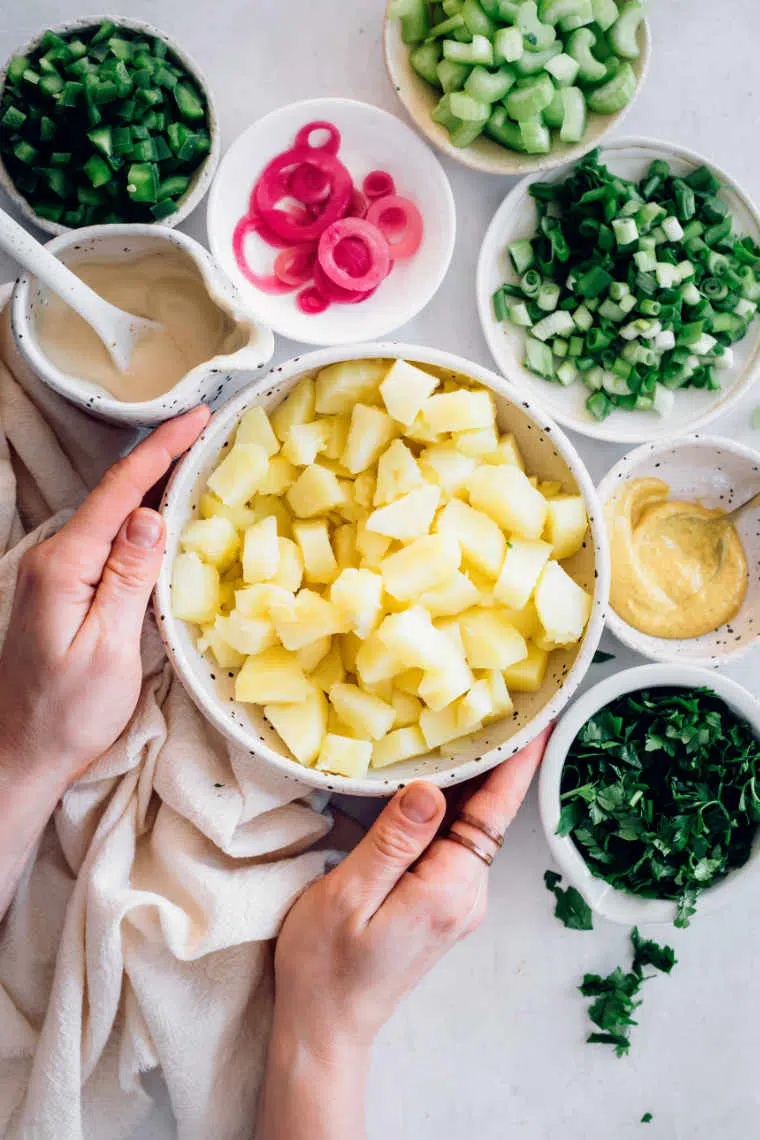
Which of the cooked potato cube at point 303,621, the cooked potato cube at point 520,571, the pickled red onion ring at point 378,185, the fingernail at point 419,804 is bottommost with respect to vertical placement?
the fingernail at point 419,804

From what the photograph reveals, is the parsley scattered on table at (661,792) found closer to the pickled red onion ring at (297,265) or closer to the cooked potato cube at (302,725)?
the cooked potato cube at (302,725)

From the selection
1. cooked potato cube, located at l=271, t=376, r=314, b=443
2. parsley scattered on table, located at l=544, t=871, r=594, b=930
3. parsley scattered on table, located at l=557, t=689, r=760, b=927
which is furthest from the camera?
parsley scattered on table, located at l=544, t=871, r=594, b=930

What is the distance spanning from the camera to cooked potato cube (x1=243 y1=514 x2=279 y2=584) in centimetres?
151

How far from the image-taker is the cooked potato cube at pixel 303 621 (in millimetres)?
1480

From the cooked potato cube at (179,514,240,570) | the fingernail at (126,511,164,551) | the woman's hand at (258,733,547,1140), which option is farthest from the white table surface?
the fingernail at (126,511,164,551)

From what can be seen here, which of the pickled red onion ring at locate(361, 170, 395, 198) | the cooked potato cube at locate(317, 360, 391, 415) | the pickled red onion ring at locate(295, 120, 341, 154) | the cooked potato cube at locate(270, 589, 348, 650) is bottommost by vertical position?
the cooked potato cube at locate(270, 589, 348, 650)

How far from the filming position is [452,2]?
1675mm

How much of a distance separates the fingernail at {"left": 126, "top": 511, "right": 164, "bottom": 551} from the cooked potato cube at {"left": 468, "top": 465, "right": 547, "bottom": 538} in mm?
505

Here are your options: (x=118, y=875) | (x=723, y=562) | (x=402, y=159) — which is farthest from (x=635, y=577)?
(x=118, y=875)

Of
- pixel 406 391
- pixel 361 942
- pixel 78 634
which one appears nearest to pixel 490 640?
pixel 406 391

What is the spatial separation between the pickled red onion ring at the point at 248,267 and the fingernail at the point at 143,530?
0.57 meters

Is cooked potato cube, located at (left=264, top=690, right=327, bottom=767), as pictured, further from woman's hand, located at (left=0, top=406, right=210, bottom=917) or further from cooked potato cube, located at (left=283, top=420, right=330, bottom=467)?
cooked potato cube, located at (left=283, top=420, right=330, bottom=467)

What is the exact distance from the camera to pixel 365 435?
1.53 meters

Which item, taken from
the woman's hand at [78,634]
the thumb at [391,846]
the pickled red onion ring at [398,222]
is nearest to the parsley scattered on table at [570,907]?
the thumb at [391,846]
